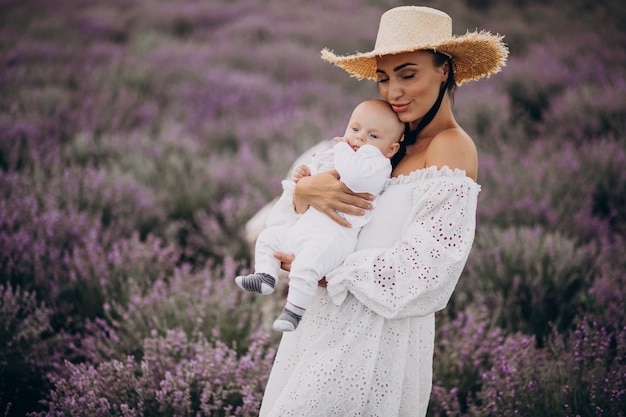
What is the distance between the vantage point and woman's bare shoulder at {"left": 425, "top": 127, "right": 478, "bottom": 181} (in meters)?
1.62

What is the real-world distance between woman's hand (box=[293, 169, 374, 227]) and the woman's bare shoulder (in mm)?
253

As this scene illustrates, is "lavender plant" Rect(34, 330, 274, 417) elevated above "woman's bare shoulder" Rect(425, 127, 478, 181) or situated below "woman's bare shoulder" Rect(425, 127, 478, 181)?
below

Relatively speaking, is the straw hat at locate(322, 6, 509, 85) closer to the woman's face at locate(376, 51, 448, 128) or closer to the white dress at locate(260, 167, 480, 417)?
the woman's face at locate(376, 51, 448, 128)

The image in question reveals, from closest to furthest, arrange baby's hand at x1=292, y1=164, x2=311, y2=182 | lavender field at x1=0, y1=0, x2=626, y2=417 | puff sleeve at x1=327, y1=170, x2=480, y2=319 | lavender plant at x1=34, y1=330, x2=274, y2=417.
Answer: puff sleeve at x1=327, y1=170, x2=480, y2=319, baby's hand at x1=292, y1=164, x2=311, y2=182, lavender plant at x1=34, y1=330, x2=274, y2=417, lavender field at x1=0, y1=0, x2=626, y2=417

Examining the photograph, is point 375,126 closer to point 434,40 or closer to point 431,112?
point 431,112

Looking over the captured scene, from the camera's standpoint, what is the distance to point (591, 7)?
10.8m

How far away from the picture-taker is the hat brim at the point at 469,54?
1.65 m

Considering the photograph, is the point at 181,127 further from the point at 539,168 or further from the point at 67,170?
the point at 539,168

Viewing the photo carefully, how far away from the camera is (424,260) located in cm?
154

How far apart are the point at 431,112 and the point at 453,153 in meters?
0.24

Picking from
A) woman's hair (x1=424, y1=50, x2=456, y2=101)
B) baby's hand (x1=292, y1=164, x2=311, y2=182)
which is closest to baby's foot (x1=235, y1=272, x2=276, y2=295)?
baby's hand (x1=292, y1=164, x2=311, y2=182)

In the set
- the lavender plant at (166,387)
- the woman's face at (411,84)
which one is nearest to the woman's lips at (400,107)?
the woman's face at (411,84)

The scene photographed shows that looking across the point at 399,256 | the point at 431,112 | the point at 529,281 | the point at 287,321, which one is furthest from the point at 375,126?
the point at 529,281

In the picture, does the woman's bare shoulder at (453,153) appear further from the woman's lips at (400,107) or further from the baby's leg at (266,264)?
the baby's leg at (266,264)
